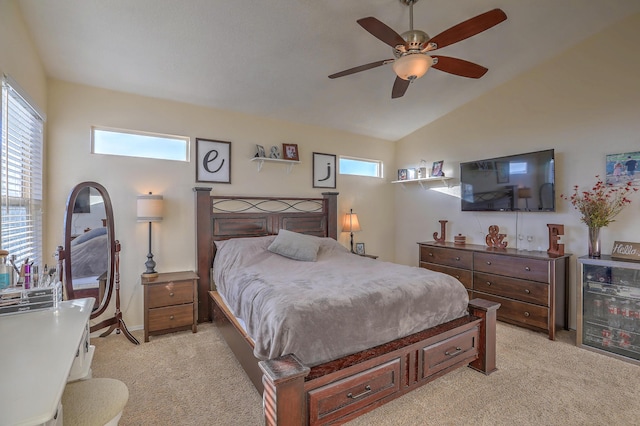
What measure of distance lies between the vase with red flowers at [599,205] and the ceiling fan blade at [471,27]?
2344 millimetres

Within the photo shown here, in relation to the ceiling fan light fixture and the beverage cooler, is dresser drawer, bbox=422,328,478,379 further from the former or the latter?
the ceiling fan light fixture

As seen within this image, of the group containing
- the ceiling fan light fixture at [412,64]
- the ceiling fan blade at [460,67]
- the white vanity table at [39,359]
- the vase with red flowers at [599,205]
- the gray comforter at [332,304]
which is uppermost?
the ceiling fan blade at [460,67]

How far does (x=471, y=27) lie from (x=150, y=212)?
11.1 feet

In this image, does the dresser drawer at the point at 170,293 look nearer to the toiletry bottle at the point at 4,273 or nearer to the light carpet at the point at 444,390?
the light carpet at the point at 444,390

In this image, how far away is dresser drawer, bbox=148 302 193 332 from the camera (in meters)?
3.18

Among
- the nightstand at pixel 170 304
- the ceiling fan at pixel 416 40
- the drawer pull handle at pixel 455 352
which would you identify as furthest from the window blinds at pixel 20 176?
the drawer pull handle at pixel 455 352

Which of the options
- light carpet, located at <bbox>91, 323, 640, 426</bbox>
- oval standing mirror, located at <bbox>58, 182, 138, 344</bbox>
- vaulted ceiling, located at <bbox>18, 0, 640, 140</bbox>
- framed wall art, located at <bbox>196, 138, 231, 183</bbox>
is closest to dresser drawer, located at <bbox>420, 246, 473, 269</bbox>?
light carpet, located at <bbox>91, 323, 640, 426</bbox>

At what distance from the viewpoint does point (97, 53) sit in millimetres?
2785

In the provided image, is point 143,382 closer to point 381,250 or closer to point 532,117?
point 381,250

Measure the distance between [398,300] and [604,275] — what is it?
231 centimetres

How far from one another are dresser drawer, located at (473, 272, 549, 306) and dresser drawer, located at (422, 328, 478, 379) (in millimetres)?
1314

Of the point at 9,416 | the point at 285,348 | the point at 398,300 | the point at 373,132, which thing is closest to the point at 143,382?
the point at 285,348

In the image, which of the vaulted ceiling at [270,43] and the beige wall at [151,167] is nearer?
the vaulted ceiling at [270,43]

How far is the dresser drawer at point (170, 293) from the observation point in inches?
125
